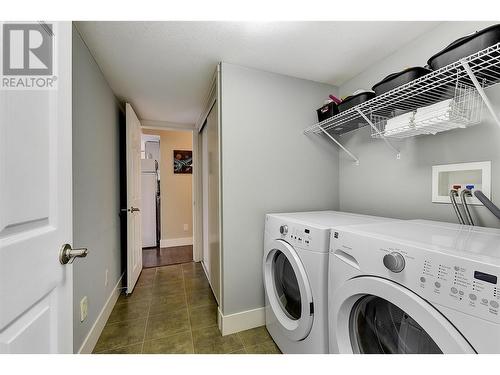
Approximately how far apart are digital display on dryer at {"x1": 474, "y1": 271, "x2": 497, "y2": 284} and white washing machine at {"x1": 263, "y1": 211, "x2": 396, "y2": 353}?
21.6 inches

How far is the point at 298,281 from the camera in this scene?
117 cm

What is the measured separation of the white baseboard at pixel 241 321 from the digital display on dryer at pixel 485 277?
1.48 meters

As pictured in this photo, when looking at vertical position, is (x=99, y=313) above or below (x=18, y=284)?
below

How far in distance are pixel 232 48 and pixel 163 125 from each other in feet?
6.45

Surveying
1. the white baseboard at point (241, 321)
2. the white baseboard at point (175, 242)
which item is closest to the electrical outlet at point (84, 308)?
the white baseboard at point (241, 321)

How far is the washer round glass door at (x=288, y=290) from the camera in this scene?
1.14 metres

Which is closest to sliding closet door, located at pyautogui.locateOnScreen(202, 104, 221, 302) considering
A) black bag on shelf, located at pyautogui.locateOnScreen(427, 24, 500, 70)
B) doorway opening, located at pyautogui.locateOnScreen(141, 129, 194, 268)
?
black bag on shelf, located at pyautogui.locateOnScreen(427, 24, 500, 70)

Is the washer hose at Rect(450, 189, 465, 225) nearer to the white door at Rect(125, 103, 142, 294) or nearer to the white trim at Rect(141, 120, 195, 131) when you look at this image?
the white door at Rect(125, 103, 142, 294)

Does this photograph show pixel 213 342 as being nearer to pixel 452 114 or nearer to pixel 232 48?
pixel 452 114

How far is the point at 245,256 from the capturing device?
5.51 ft
